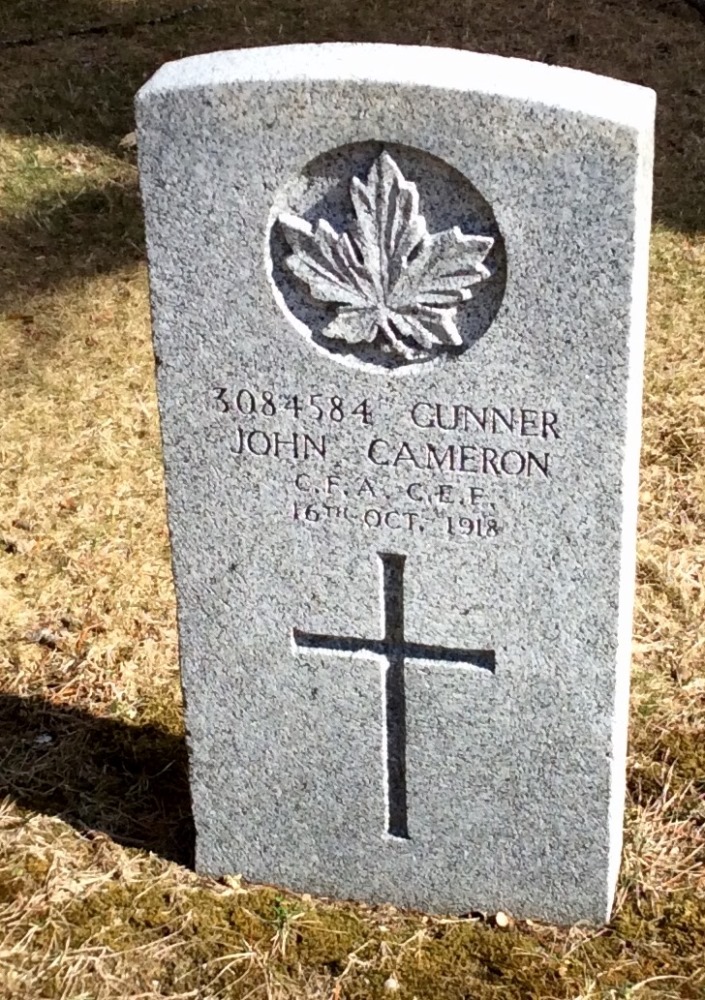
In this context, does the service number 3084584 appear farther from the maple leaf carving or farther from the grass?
the grass

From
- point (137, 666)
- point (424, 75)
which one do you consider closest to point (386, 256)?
point (424, 75)

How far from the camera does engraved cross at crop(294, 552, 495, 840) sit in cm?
281

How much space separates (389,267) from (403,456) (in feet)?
1.19

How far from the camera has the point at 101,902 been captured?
3156 mm

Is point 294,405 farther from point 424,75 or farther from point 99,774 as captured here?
point 99,774

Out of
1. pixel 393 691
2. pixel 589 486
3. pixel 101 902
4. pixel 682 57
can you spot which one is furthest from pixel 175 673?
pixel 682 57

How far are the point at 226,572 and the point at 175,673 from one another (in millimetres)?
1110

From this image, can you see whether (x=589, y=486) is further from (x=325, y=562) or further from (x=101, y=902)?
(x=101, y=902)

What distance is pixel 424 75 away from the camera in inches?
91.4

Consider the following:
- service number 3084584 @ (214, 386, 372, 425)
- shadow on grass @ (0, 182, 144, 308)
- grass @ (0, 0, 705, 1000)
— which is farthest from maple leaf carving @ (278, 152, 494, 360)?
shadow on grass @ (0, 182, 144, 308)

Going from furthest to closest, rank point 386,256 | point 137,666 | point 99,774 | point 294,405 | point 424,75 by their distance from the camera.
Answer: point 137,666, point 99,774, point 294,405, point 386,256, point 424,75

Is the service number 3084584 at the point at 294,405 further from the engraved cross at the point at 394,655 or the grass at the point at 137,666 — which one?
the grass at the point at 137,666

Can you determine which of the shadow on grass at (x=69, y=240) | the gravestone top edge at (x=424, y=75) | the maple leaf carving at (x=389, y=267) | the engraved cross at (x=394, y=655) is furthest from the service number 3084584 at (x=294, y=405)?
the shadow on grass at (x=69, y=240)

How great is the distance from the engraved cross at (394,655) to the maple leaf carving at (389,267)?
1.53ft
